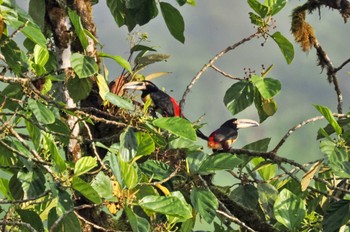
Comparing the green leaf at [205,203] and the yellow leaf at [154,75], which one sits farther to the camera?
the yellow leaf at [154,75]

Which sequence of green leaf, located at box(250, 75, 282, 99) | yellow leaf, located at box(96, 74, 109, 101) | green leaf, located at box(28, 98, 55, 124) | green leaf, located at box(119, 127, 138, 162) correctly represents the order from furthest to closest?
1. green leaf, located at box(250, 75, 282, 99)
2. yellow leaf, located at box(96, 74, 109, 101)
3. green leaf, located at box(119, 127, 138, 162)
4. green leaf, located at box(28, 98, 55, 124)

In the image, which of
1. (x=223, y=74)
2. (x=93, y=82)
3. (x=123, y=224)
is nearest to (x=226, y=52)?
(x=223, y=74)

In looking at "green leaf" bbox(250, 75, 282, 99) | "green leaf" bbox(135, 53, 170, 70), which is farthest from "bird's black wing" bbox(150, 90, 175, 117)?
"green leaf" bbox(250, 75, 282, 99)

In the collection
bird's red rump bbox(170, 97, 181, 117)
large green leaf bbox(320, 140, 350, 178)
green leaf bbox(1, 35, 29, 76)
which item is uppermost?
green leaf bbox(1, 35, 29, 76)

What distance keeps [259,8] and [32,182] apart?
156 cm

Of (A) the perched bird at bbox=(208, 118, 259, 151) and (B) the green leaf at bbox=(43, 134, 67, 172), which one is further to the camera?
(A) the perched bird at bbox=(208, 118, 259, 151)

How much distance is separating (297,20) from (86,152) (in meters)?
2.06

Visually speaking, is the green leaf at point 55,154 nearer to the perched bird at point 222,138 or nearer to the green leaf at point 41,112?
the green leaf at point 41,112

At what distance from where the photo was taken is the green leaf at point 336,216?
3.96 metres

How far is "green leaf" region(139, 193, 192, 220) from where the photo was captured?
3322 millimetres

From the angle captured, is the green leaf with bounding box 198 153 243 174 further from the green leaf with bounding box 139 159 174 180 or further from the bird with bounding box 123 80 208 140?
the bird with bounding box 123 80 208 140

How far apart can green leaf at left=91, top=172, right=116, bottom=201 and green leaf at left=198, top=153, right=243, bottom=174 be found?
52cm

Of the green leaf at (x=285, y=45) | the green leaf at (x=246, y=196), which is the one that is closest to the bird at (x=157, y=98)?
the green leaf at (x=246, y=196)

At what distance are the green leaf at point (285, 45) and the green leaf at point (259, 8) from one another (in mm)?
128
